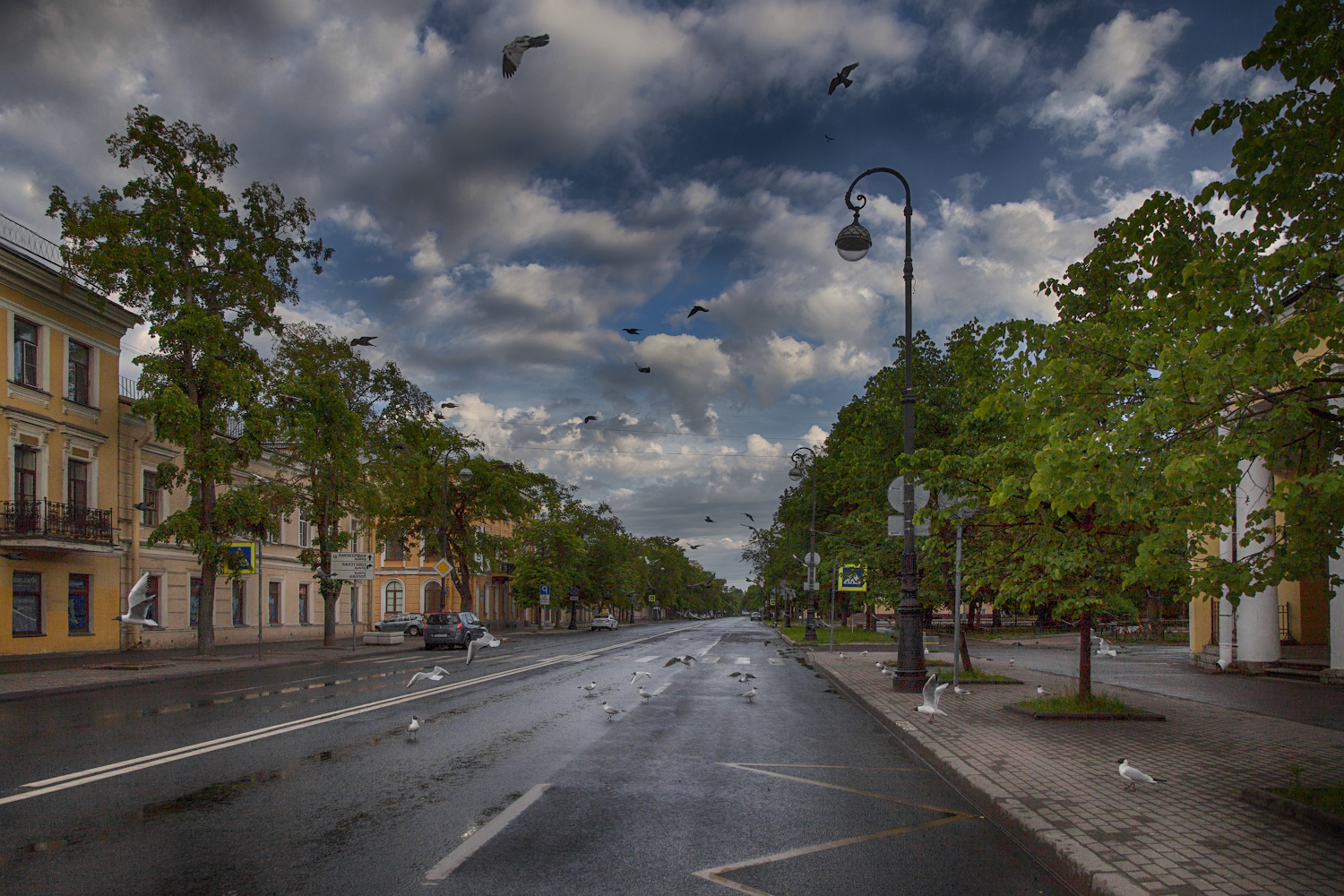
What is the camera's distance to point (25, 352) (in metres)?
25.7

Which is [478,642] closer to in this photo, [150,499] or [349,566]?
[349,566]

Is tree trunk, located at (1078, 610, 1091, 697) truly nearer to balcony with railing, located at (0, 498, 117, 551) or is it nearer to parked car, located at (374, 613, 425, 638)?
balcony with railing, located at (0, 498, 117, 551)

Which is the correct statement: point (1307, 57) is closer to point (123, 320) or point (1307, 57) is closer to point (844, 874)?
point (844, 874)

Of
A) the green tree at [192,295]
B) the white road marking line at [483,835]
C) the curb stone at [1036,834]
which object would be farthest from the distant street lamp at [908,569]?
the green tree at [192,295]

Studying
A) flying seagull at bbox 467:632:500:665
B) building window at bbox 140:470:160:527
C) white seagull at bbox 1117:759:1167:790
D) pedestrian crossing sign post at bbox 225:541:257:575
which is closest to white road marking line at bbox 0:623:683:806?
flying seagull at bbox 467:632:500:665

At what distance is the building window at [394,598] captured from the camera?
6519cm

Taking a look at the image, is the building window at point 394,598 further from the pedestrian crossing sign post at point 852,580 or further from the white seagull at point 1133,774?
the white seagull at point 1133,774

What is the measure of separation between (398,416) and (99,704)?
26301mm

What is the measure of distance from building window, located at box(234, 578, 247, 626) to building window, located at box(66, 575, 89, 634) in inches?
365

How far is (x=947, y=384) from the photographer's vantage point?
19.4 meters

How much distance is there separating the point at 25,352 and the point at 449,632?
1682 cm

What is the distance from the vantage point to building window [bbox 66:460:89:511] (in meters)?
27.3

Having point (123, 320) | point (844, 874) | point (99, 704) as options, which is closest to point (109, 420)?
point (123, 320)

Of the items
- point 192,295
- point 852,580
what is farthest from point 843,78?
point 192,295
